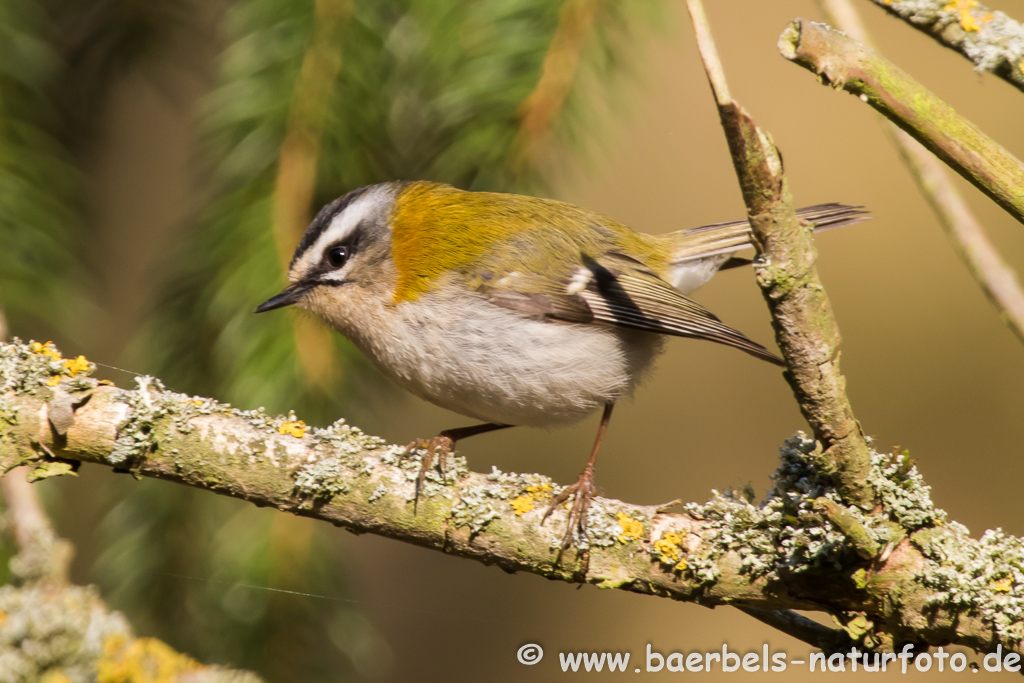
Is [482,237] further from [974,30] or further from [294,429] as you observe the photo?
[974,30]

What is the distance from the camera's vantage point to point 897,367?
6.93 ft

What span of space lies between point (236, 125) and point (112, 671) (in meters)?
0.74

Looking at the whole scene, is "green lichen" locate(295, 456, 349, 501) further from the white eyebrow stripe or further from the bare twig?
the bare twig

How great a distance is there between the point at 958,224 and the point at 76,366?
3.13 feet

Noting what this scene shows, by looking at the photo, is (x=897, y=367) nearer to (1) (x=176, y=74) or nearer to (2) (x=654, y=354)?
(2) (x=654, y=354)

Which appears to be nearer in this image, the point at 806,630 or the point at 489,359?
the point at 806,630

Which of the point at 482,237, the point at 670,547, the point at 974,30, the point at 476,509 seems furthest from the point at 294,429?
the point at 974,30

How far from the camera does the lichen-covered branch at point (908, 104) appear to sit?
23.5 inches

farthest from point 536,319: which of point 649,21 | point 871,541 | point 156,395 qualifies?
point 871,541

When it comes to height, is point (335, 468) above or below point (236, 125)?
below

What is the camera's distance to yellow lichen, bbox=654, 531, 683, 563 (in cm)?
88

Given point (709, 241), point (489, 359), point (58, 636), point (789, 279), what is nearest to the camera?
point (789, 279)

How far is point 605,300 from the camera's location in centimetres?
138

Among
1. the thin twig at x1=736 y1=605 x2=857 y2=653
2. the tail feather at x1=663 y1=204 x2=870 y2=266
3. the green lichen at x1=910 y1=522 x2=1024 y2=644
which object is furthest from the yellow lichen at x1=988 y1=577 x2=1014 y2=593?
the tail feather at x1=663 y1=204 x2=870 y2=266
